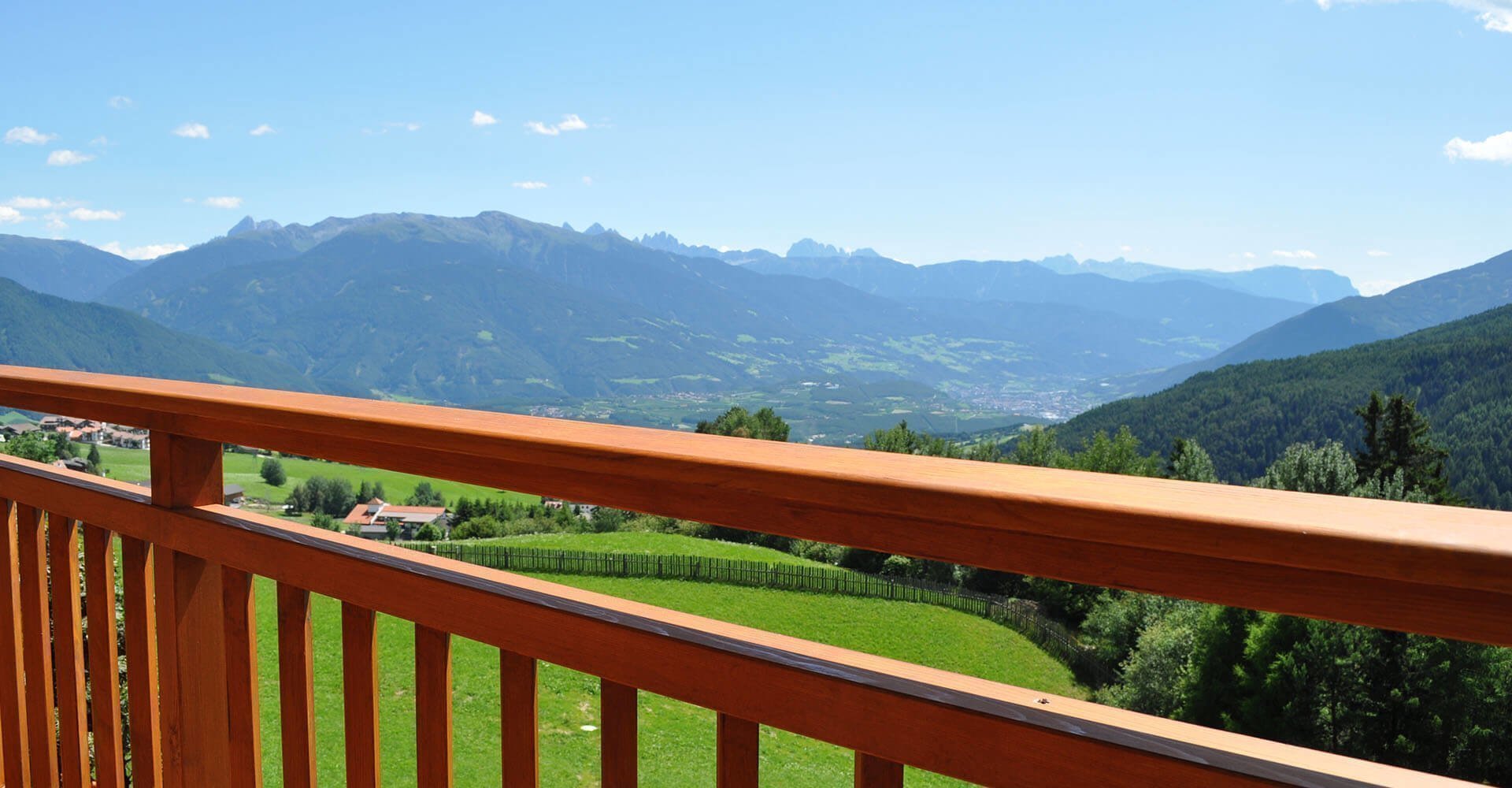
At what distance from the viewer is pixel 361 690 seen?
105 cm

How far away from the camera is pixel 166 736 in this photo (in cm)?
130

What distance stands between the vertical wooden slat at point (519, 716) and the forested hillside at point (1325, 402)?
162 ft

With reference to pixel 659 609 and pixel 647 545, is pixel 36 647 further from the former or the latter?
pixel 647 545

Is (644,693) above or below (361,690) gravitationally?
below

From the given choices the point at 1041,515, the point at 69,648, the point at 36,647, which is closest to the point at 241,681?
the point at 69,648

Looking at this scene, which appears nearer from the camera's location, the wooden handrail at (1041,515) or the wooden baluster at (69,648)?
the wooden handrail at (1041,515)

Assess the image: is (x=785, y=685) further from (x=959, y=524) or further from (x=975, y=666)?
(x=975, y=666)

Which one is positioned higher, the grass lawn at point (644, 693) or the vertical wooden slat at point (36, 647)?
the vertical wooden slat at point (36, 647)

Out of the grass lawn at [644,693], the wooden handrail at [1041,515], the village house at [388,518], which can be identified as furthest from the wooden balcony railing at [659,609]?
the village house at [388,518]

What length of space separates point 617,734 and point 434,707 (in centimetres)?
25

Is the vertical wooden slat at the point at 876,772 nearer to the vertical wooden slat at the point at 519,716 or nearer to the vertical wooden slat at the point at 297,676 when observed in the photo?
the vertical wooden slat at the point at 519,716

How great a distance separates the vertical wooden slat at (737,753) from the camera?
0.76 metres

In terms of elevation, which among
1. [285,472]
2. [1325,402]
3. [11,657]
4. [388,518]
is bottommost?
[388,518]

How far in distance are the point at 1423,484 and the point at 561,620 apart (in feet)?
112
